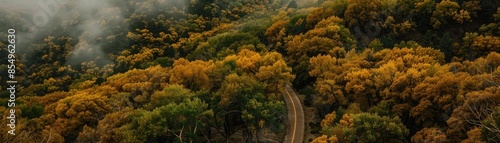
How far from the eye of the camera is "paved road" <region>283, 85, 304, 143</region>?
237 ft

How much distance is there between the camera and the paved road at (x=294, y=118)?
7238 cm

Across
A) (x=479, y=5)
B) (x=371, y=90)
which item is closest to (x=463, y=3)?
(x=479, y=5)

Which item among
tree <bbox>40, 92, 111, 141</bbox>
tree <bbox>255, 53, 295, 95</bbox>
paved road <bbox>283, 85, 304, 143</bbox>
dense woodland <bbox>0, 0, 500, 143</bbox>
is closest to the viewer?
dense woodland <bbox>0, 0, 500, 143</bbox>

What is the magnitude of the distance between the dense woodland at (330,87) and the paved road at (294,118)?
1729mm

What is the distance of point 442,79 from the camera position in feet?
203

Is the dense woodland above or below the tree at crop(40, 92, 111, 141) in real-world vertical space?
above

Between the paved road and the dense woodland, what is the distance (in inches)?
68.1

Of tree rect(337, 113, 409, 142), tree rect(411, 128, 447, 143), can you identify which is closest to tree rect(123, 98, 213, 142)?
tree rect(337, 113, 409, 142)

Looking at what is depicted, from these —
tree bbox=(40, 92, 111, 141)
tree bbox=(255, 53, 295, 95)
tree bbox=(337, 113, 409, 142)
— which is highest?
tree bbox=(255, 53, 295, 95)

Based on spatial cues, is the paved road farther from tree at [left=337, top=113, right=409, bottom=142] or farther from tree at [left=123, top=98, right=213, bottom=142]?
tree at [left=123, top=98, right=213, bottom=142]

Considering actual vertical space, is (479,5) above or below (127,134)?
above

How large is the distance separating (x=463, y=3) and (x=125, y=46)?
129728 mm

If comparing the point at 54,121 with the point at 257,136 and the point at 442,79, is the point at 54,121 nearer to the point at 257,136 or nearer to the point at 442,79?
the point at 257,136

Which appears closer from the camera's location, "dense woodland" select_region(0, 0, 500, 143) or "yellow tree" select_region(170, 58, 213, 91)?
"dense woodland" select_region(0, 0, 500, 143)
